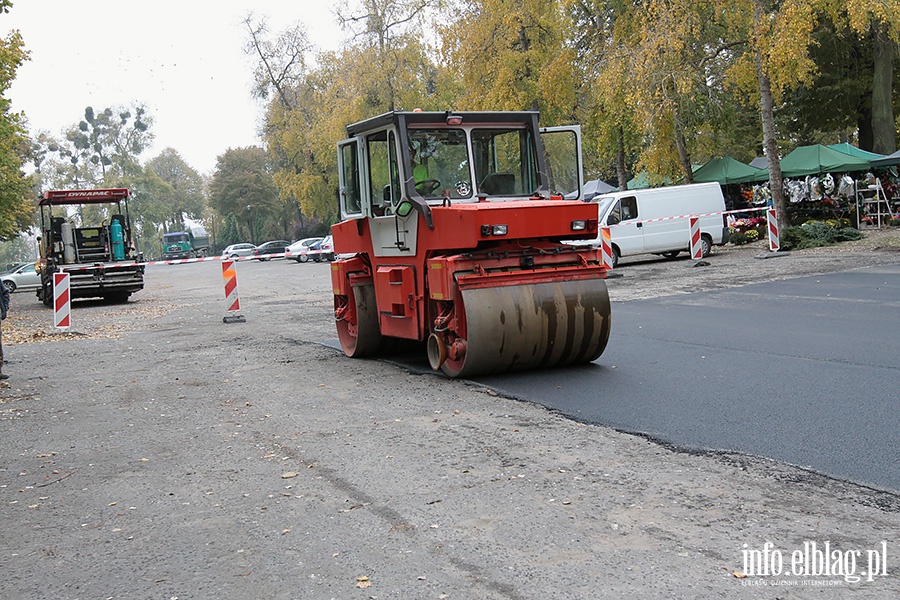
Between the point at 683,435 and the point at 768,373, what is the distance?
241 centimetres

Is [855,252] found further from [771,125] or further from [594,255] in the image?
[594,255]

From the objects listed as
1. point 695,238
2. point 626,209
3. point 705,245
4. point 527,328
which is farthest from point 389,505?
point 705,245

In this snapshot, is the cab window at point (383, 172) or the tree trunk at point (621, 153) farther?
the tree trunk at point (621, 153)

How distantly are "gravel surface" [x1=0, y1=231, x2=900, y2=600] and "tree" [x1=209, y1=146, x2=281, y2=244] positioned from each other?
81.5 meters

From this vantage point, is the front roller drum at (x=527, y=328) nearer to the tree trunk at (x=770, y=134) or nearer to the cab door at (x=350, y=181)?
the cab door at (x=350, y=181)

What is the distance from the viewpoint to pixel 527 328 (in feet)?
29.5

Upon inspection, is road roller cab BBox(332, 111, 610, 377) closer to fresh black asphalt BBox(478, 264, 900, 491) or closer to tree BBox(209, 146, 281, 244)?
fresh black asphalt BBox(478, 264, 900, 491)

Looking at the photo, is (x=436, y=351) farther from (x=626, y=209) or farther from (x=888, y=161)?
(x=888, y=161)

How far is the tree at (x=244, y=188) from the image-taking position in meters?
88.9

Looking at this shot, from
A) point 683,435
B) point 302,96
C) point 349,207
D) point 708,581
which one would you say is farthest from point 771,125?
point 302,96

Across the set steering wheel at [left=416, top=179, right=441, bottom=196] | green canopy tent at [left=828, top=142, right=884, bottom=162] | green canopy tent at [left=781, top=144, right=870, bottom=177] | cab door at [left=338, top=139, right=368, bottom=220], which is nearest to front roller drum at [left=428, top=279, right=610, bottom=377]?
steering wheel at [left=416, top=179, right=441, bottom=196]

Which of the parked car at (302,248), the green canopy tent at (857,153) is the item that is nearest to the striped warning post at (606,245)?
the green canopy tent at (857,153)

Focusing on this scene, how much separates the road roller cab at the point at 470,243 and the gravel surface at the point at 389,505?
0.72 meters

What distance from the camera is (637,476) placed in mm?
5664
